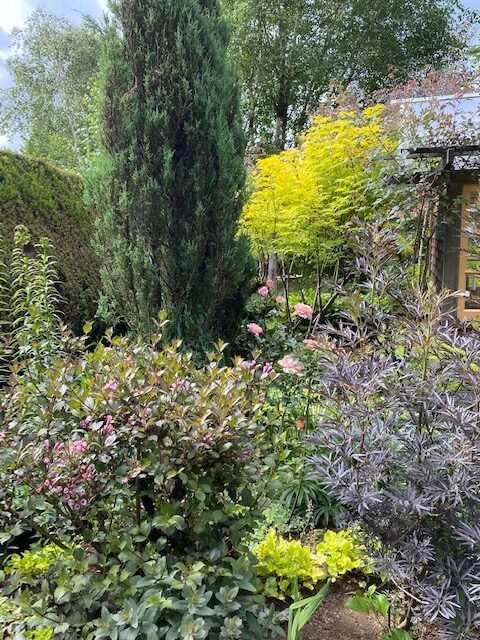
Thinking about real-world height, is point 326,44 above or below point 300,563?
above

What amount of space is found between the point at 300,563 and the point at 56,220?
3759 millimetres

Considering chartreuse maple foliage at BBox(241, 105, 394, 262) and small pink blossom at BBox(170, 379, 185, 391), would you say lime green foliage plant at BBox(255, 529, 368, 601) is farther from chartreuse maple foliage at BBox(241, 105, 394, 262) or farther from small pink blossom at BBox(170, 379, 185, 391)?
chartreuse maple foliage at BBox(241, 105, 394, 262)

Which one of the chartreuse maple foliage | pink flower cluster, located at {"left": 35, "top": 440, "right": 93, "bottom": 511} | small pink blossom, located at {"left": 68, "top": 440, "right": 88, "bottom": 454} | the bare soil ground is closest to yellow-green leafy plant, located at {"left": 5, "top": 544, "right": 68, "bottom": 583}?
pink flower cluster, located at {"left": 35, "top": 440, "right": 93, "bottom": 511}

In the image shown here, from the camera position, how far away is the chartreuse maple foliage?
16.9ft

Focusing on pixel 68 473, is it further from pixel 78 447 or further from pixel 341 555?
pixel 341 555

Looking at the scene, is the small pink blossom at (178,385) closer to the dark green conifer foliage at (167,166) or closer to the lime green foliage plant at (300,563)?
the lime green foliage plant at (300,563)

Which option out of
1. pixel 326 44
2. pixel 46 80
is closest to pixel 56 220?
pixel 326 44

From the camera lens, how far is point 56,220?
4430 mm

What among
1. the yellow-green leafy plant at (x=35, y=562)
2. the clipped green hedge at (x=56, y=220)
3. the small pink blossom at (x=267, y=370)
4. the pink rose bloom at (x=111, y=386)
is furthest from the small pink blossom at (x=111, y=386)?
the clipped green hedge at (x=56, y=220)

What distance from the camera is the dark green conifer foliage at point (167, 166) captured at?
3.29 metres

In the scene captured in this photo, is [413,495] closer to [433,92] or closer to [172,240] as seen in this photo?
[172,240]

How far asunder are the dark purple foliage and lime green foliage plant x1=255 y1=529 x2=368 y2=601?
276 millimetres

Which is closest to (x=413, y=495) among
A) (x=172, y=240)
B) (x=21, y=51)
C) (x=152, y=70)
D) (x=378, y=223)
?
(x=378, y=223)

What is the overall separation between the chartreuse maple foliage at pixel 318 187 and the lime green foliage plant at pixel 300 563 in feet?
12.5
